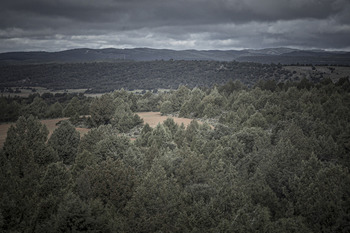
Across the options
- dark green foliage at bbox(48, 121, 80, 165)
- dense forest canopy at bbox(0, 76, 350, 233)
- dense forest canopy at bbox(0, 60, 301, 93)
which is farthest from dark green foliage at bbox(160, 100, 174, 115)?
dense forest canopy at bbox(0, 60, 301, 93)

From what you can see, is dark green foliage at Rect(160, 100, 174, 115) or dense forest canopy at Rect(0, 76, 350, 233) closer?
dense forest canopy at Rect(0, 76, 350, 233)

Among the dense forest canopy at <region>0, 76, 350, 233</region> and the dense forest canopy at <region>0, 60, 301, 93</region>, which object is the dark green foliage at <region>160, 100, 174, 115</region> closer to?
the dense forest canopy at <region>0, 76, 350, 233</region>

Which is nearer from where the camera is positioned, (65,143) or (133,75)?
(65,143)

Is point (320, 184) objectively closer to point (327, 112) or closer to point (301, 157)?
point (301, 157)

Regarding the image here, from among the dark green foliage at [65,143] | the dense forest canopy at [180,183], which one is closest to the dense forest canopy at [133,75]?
the dense forest canopy at [180,183]

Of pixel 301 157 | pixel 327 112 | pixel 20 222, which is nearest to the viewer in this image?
pixel 20 222

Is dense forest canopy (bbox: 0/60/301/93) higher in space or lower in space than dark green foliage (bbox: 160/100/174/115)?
higher

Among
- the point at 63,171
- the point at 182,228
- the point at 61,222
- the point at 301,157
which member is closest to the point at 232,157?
the point at 301,157

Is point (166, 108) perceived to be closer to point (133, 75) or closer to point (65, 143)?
point (65, 143)

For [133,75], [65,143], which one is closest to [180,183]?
[65,143]

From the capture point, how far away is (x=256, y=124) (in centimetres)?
3831

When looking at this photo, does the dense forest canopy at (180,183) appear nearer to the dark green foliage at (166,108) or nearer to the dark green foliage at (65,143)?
the dark green foliage at (65,143)

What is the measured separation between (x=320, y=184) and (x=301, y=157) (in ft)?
18.5

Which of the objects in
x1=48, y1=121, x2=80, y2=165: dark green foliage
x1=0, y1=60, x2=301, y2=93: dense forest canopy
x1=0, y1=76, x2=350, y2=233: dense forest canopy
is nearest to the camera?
x1=0, y1=76, x2=350, y2=233: dense forest canopy
